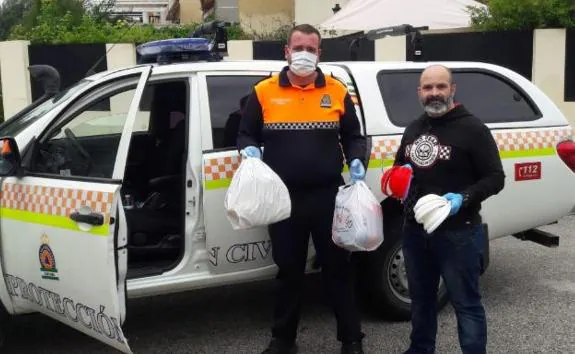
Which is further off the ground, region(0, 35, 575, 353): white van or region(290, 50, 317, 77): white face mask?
region(290, 50, 317, 77): white face mask

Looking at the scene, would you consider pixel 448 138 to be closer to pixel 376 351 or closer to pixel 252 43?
pixel 376 351

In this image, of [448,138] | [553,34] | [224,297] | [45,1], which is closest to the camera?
[448,138]

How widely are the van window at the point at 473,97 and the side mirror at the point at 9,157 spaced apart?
2324 mm

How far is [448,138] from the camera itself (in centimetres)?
340

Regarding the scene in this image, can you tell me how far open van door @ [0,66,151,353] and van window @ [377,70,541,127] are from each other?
1.67 metres

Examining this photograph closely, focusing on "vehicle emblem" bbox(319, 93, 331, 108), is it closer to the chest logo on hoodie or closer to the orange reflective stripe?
the orange reflective stripe

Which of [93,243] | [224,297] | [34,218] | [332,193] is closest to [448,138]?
[332,193]

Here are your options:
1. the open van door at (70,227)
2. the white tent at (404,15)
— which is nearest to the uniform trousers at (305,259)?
the open van door at (70,227)

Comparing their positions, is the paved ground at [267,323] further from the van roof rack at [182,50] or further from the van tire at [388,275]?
the van roof rack at [182,50]

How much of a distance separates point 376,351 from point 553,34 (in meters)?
7.70

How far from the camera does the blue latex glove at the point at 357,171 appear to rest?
12.6ft

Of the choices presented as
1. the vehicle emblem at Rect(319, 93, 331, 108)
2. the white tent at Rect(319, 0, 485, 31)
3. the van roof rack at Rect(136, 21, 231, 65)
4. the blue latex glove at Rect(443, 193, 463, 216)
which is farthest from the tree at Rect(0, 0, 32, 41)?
the blue latex glove at Rect(443, 193, 463, 216)

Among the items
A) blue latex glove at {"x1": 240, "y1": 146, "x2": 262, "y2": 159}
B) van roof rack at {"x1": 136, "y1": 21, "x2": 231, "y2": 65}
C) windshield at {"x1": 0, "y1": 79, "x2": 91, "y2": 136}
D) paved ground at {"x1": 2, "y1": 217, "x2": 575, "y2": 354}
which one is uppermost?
van roof rack at {"x1": 136, "y1": 21, "x2": 231, "y2": 65}

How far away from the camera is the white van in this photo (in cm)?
355
